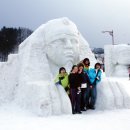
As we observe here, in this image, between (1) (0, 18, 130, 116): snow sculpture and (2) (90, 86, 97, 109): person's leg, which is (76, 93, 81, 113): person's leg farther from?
(2) (90, 86, 97, 109): person's leg

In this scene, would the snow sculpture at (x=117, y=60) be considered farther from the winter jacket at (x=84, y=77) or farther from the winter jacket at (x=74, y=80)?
the winter jacket at (x=74, y=80)

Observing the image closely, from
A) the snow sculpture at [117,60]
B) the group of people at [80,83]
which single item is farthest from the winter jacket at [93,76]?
the snow sculpture at [117,60]

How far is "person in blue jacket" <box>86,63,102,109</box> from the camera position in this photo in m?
7.43

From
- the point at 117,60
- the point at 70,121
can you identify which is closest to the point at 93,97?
the point at 70,121

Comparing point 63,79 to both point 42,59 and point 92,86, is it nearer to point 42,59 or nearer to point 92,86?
point 92,86

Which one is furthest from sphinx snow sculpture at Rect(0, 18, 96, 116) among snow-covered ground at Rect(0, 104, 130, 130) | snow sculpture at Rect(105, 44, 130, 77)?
snow sculpture at Rect(105, 44, 130, 77)

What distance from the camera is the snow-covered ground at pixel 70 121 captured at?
5770 millimetres

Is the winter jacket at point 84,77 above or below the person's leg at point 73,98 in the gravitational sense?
above

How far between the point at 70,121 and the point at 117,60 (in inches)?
568

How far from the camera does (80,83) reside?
705 cm

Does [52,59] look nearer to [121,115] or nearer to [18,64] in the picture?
[18,64]

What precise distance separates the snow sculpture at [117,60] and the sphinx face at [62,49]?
40.7 ft

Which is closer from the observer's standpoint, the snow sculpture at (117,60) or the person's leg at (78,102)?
the person's leg at (78,102)

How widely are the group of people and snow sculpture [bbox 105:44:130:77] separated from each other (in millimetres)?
12868
